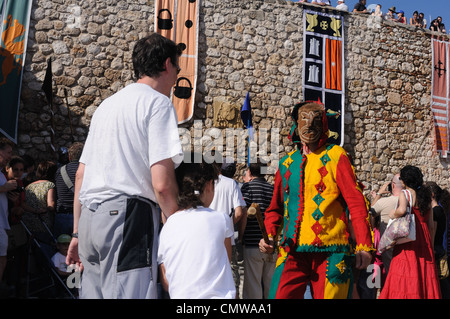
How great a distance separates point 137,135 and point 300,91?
Result: 9.30 meters

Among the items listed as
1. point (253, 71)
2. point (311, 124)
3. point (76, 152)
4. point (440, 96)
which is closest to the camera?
point (311, 124)

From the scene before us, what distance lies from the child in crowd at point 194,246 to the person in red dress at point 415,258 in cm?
273

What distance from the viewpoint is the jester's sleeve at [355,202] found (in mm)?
2893

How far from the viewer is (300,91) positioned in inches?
440

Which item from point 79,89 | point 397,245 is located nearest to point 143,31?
point 79,89

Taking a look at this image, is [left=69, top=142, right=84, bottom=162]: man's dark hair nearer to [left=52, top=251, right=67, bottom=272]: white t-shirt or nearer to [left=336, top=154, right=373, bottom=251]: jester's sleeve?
[left=52, top=251, right=67, bottom=272]: white t-shirt

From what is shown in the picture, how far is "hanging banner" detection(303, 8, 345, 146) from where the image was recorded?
441 inches

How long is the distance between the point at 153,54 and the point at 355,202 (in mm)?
1433

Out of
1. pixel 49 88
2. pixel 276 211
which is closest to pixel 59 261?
pixel 276 211

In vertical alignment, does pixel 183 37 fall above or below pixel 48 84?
above

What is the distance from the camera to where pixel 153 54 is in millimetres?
2311

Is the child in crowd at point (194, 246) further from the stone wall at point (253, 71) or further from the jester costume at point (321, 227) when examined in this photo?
the stone wall at point (253, 71)

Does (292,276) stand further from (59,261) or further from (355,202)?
(59,261)

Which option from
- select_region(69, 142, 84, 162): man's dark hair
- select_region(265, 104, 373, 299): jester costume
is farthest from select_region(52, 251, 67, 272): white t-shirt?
select_region(265, 104, 373, 299): jester costume
